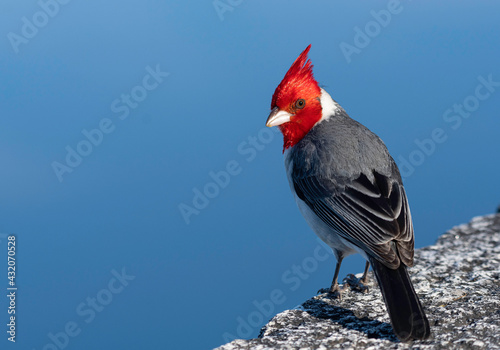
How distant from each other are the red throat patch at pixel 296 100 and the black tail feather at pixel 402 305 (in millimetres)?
1575

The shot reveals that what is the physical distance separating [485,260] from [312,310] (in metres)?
1.84

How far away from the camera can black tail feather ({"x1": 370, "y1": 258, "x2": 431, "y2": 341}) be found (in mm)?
3242

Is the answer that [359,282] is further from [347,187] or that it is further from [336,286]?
[347,187]

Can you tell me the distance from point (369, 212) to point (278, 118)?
1315mm

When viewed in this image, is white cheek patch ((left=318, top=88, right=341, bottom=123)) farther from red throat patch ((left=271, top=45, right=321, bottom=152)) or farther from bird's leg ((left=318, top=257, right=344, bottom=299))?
bird's leg ((left=318, top=257, right=344, bottom=299))

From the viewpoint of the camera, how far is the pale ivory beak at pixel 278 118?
471cm

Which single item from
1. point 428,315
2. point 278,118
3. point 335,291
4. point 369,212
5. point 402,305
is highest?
point 278,118

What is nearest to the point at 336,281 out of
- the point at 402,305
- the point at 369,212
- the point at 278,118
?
the point at 369,212

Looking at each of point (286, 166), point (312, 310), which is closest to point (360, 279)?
point (312, 310)

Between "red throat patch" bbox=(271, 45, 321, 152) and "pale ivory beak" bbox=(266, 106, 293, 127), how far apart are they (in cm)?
4

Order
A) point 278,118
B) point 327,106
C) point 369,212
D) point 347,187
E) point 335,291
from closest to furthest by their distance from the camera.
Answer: point 369,212, point 347,187, point 335,291, point 278,118, point 327,106

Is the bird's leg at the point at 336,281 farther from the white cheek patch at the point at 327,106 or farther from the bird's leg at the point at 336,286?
the white cheek patch at the point at 327,106

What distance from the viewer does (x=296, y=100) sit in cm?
477

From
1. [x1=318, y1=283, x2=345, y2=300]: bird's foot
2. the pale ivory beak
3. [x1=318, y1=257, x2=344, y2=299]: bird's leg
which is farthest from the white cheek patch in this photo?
[x1=318, y1=283, x2=345, y2=300]: bird's foot
